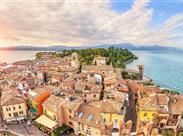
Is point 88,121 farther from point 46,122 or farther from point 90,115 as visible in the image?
point 46,122

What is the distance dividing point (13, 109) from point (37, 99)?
5.08 m

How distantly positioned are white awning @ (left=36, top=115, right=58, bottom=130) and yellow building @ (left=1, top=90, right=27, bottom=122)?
4.61 m

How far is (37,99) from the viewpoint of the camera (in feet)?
133

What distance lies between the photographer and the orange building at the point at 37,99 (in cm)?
4062

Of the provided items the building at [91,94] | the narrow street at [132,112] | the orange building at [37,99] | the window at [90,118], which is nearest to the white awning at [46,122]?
the orange building at [37,99]

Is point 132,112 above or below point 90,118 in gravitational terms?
below

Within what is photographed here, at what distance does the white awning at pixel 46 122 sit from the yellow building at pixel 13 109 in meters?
4.61

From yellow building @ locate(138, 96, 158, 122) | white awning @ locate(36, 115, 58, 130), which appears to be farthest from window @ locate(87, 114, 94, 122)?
yellow building @ locate(138, 96, 158, 122)

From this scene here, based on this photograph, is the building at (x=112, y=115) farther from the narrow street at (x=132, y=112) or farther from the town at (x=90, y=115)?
the narrow street at (x=132, y=112)

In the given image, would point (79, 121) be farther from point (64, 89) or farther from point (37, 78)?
point (37, 78)

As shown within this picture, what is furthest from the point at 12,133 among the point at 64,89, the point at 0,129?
the point at 64,89

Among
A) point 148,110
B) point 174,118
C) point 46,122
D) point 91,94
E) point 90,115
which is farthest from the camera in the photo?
point 91,94

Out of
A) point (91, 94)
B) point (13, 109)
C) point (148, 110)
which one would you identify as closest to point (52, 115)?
point (13, 109)

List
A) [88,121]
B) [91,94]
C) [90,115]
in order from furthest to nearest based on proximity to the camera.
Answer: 1. [91,94]
2. [90,115]
3. [88,121]
